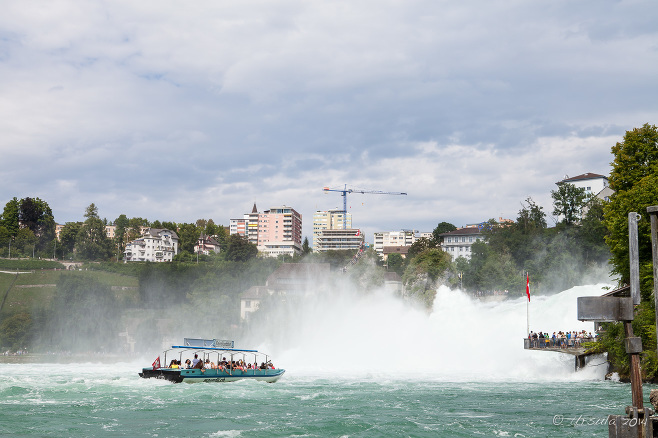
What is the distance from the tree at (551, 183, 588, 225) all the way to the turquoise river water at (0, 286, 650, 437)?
52.8 metres

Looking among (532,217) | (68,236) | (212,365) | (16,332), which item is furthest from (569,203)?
(68,236)

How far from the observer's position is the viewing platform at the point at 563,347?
46.8m

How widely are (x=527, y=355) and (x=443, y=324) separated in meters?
17.1

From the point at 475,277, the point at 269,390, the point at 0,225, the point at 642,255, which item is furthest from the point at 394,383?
the point at 0,225

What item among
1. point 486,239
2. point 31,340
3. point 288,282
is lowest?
point 31,340

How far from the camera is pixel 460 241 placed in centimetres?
16488

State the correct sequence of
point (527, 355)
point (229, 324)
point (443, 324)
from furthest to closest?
point (229, 324), point (443, 324), point (527, 355)

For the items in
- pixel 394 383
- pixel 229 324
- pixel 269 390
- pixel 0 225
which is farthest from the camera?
pixel 0 225

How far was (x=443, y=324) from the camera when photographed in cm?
6956

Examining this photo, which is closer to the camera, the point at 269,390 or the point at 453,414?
the point at 453,414

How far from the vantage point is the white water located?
51.7 meters

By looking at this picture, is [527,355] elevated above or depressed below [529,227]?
below

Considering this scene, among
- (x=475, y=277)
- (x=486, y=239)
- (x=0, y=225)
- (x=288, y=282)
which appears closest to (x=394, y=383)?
(x=475, y=277)

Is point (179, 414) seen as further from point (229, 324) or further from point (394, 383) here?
point (229, 324)
